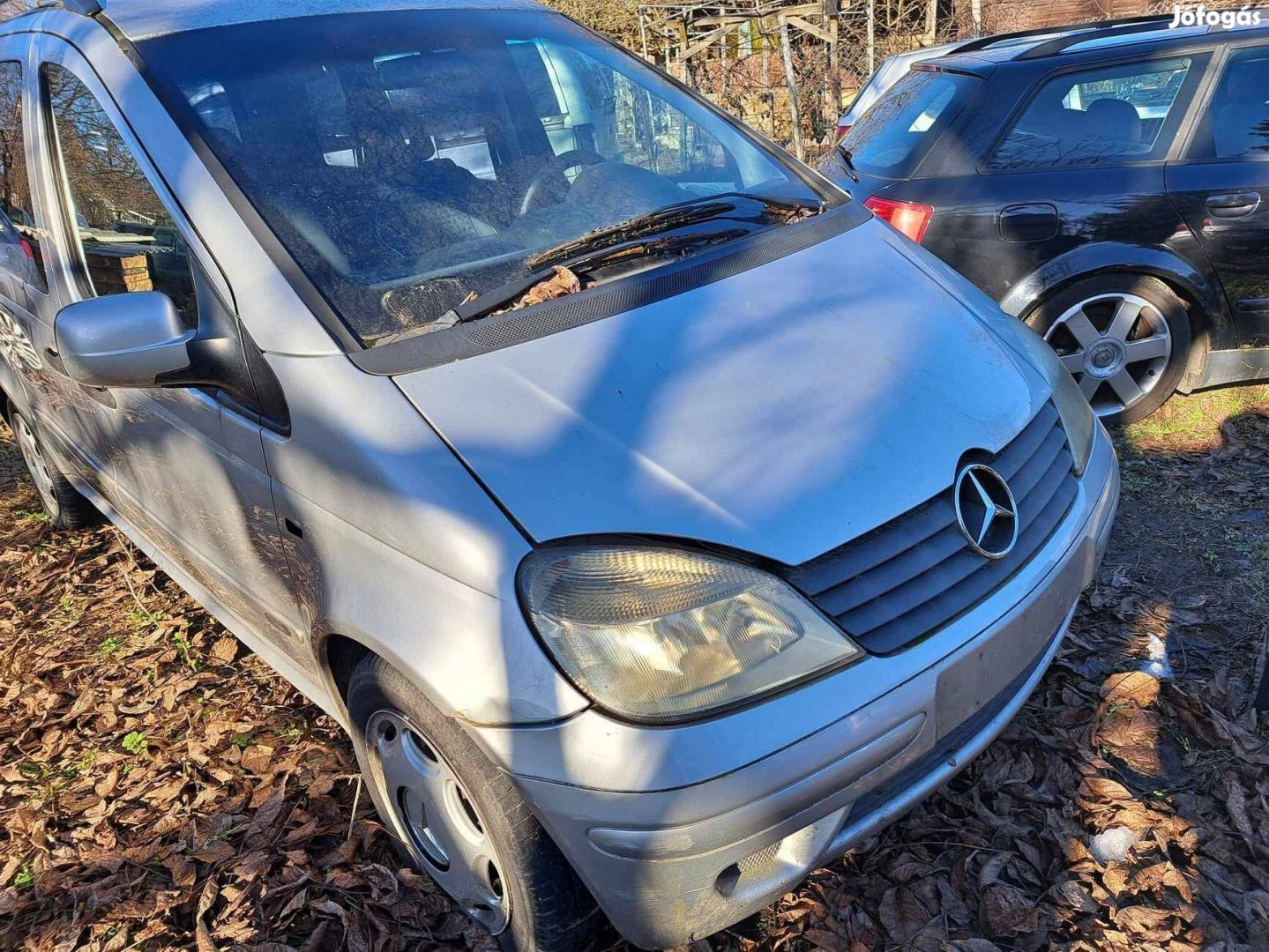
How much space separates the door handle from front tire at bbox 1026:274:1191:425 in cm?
36

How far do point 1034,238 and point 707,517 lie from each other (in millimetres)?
3134

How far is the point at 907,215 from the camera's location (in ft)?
14.3

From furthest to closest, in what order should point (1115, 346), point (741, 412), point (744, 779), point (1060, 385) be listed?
point (1115, 346) < point (1060, 385) < point (741, 412) < point (744, 779)

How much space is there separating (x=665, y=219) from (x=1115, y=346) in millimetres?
2713

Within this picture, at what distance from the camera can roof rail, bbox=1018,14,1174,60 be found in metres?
4.34

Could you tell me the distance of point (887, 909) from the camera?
2.22m

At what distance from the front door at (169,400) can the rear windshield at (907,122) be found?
3276 millimetres

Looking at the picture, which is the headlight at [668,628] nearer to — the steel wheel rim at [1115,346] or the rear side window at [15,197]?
the rear side window at [15,197]

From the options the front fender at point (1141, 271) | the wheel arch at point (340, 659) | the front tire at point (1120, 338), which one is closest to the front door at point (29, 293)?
the wheel arch at point (340, 659)

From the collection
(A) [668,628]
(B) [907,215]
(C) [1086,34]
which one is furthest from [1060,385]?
(C) [1086,34]

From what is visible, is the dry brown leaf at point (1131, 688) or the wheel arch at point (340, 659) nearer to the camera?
the wheel arch at point (340, 659)

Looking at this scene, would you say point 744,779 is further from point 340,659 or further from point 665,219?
point 665,219

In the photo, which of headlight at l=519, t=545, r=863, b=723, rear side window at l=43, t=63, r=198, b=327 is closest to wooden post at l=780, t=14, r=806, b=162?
rear side window at l=43, t=63, r=198, b=327

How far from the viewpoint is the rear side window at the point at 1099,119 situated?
4.19 m
